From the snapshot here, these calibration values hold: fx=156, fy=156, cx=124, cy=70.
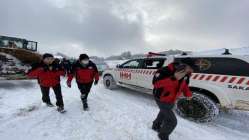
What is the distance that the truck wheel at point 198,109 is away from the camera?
3.86 metres

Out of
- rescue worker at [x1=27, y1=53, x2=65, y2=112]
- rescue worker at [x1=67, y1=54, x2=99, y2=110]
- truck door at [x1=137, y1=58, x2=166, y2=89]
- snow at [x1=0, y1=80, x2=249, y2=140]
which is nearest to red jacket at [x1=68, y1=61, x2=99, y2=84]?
rescue worker at [x1=67, y1=54, x2=99, y2=110]

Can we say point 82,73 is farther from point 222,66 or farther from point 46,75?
point 222,66

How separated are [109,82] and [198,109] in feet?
13.7

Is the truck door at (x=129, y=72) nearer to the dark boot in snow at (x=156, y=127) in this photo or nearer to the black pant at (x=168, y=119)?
the dark boot in snow at (x=156, y=127)

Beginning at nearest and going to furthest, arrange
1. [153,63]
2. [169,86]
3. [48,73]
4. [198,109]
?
[169,86] → [48,73] → [198,109] → [153,63]

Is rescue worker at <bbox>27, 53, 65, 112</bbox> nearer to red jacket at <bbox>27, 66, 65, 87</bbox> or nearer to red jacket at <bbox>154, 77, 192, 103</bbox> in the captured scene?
red jacket at <bbox>27, 66, 65, 87</bbox>

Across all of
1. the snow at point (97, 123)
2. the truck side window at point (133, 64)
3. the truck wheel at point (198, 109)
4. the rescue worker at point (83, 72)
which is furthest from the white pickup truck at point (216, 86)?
the rescue worker at point (83, 72)

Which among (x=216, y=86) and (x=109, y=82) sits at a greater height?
(x=216, y=86)

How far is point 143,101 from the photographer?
557 centimetres

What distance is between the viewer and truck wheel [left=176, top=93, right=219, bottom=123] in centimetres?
386

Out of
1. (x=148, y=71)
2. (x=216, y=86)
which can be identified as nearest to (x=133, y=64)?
(x=148, y=71)

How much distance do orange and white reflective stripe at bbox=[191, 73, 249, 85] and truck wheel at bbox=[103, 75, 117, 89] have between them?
371 cm

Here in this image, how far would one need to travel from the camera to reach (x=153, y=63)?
553 cm

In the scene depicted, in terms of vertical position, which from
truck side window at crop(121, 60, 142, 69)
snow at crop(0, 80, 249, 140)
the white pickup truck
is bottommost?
snow at crop(0, 80, 249, 140)
